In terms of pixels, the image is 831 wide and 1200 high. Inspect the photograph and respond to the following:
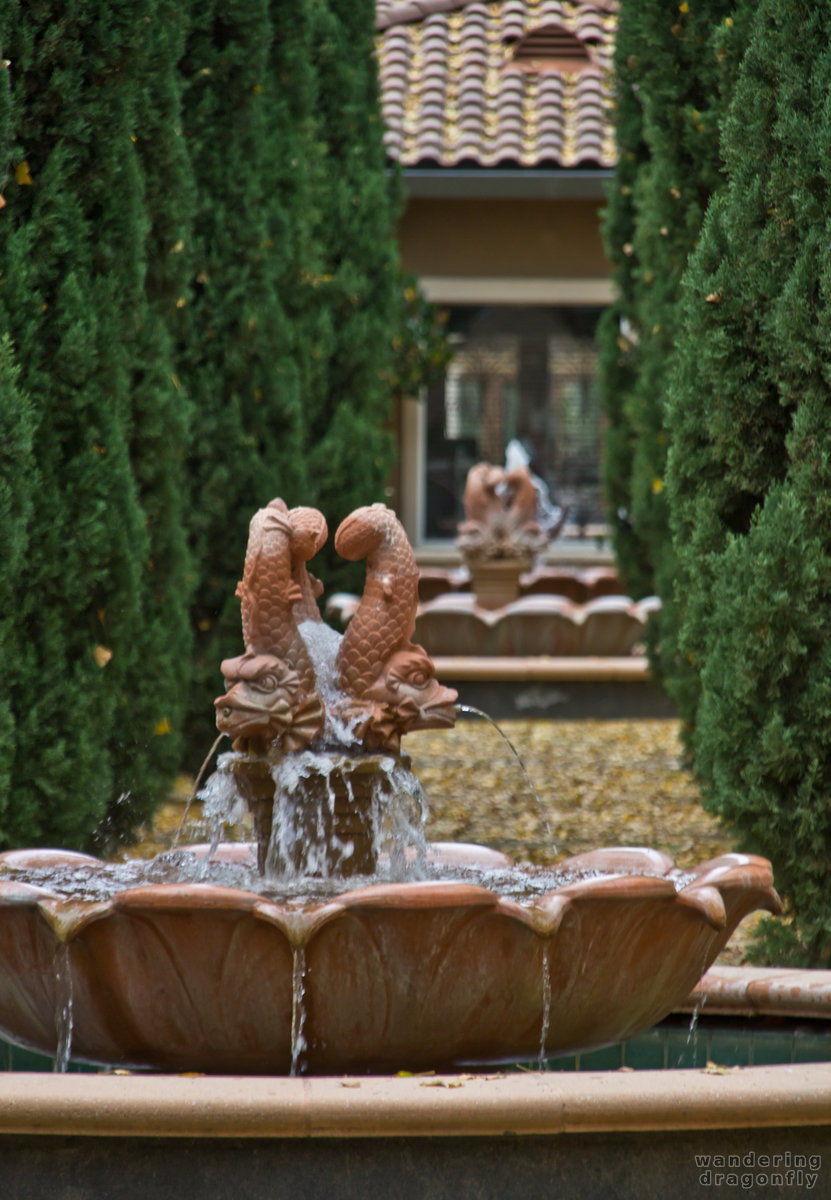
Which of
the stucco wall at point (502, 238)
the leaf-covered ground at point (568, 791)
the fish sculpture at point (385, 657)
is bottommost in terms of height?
the leaf-covered ground at point (568, 791)

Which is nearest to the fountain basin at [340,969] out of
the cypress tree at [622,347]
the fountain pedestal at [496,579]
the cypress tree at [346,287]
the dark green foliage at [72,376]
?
the dark green foliage at [72,376]

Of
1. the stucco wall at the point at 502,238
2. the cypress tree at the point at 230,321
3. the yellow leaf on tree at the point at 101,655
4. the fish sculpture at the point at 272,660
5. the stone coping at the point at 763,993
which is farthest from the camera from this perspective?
the stucco wall at the point at 502,238

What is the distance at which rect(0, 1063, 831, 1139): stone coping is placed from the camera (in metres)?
2.70

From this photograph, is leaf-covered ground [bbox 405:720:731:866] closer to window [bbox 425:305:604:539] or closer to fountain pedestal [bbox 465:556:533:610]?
fountain pedestal [bbox 465:556:533:610]

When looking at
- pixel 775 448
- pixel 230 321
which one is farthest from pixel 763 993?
pixel 230 321

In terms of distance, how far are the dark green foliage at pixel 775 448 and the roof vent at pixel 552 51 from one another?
11341 mm

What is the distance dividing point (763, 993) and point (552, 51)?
1339cm

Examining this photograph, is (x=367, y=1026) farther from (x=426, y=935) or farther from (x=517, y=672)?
(x=517, y=672)

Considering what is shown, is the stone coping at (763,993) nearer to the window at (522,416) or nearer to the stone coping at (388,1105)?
the stone coping at (388,1105)

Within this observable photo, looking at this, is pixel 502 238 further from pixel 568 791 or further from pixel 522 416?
pixel 568 791

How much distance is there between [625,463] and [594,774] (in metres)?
2.33

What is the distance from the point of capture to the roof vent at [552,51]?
1530 centimetres

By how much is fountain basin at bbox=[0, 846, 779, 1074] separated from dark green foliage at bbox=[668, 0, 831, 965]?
1272 mm

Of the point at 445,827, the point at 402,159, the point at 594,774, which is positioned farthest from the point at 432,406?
the point at 445,827
